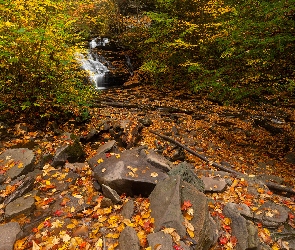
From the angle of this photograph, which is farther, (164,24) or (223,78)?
(164,24)

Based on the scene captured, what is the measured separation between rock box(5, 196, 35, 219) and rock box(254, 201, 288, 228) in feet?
16.2

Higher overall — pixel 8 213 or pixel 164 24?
pixel 164 24

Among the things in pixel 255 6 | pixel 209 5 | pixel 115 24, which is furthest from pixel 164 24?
pixel 115 24

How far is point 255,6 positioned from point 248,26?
111 centimetres

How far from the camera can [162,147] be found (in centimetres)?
938

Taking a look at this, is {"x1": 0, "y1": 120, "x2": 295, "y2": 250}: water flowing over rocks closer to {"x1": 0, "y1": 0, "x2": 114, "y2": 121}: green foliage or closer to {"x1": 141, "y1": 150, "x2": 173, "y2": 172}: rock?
{"x1": 141, "y1": 150, "x2": 173, "y2": 172}: rock

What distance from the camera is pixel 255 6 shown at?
30.4 feet

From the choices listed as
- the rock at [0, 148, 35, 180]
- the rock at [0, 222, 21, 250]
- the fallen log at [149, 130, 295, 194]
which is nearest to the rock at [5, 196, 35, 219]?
the rock at [0, 222, 21, 250]

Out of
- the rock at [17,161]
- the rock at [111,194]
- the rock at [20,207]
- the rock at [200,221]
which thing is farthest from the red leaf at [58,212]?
the rock at [200,221]

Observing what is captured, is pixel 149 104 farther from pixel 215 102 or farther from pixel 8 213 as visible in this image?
pixel 8 213

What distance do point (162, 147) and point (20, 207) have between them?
576cm

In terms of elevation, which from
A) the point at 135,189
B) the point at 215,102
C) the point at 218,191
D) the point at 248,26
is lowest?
the point at 215,102

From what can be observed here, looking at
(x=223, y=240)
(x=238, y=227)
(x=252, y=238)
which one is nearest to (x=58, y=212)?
(x=223, y=240)

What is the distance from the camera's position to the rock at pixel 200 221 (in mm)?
4012
